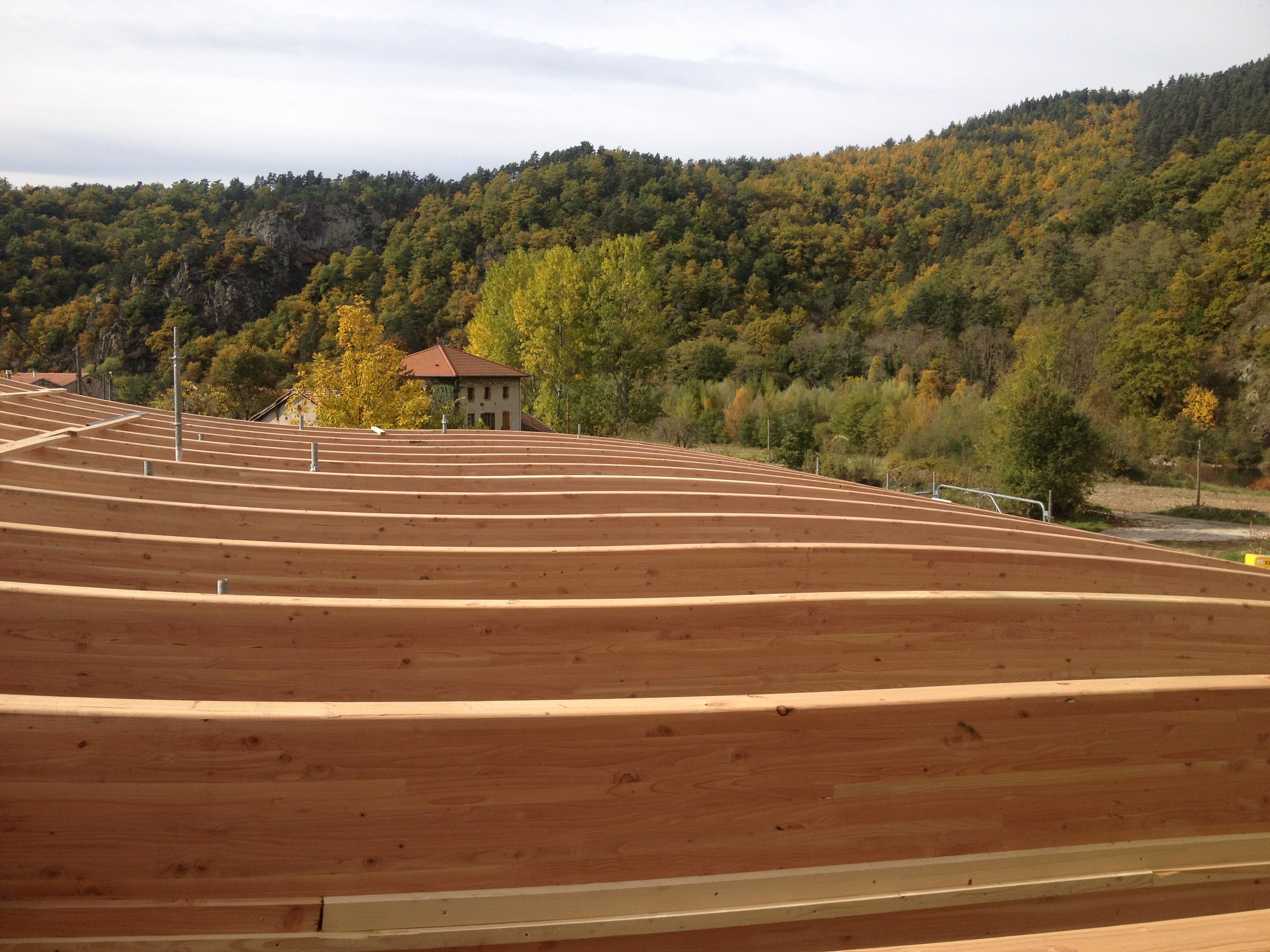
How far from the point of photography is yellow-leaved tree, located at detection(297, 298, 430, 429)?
2322 centimetres

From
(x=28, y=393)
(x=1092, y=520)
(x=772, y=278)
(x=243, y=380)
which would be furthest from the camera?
(x=772, y=278)

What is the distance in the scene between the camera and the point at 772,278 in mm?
66000

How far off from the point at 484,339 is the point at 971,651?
143ft

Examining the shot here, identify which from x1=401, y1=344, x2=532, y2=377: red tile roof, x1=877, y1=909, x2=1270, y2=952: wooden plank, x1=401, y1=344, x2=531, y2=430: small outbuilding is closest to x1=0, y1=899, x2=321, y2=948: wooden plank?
x1=877, y1=909, x2=1270, y2=952: wooden plank

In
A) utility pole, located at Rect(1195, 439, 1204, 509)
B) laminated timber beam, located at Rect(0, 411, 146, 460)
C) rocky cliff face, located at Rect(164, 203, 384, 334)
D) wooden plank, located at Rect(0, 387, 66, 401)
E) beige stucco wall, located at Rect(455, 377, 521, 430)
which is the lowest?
utility pole, located at Rect(1195, 439, 1204, 509)

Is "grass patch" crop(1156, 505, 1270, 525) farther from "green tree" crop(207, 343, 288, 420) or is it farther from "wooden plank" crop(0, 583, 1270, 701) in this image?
"green tree" crop(207, 343, 288, 420)

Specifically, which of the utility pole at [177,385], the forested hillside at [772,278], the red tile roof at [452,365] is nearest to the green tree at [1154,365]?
the forested hillside at [772,278]

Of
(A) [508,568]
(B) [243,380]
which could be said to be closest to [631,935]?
(A) [508,568]

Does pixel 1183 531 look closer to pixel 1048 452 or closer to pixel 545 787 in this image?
pixel 1048 452

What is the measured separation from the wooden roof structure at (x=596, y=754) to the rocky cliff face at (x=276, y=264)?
2691 inches

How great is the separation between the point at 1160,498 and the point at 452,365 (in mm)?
30788

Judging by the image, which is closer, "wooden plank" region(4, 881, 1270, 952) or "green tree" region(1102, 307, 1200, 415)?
"wooden plank" region(4, 881, 1270, 952)

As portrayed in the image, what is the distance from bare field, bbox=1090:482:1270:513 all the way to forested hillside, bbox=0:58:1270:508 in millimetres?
1916

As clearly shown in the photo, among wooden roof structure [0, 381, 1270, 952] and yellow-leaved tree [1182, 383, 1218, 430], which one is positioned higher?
yellow-leaved tree [1182, 383, 1218, 430]
